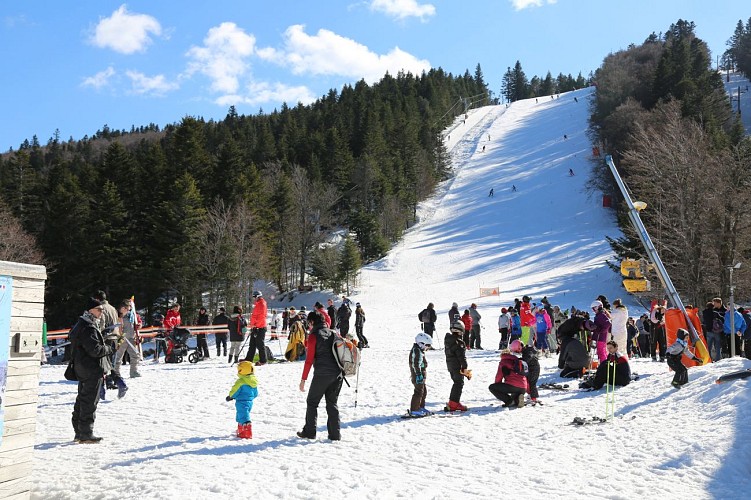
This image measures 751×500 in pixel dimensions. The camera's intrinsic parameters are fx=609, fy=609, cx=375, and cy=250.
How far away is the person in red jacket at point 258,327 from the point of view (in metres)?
15.7

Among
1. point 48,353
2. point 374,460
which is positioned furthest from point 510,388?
point 48,353

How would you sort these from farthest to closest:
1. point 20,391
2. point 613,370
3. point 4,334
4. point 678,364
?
→ 1. point 613,370
2. point 678,364
3. point 20,391
4. point 4,334

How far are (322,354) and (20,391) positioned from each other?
11.8 feet

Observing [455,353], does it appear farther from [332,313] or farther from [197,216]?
[197,216]

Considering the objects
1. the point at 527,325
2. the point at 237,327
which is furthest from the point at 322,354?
the point at 527,325

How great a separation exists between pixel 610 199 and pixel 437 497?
179 ft

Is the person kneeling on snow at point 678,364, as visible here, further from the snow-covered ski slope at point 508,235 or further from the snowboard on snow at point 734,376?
the snow-covered ski slope at point 508,235

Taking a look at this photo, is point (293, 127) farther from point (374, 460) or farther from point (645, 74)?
point (374, 460)

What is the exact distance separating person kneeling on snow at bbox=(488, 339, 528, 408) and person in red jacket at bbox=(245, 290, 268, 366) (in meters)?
7.00

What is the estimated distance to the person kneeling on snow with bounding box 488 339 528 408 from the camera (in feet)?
35.2

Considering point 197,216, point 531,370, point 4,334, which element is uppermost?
point 197,216

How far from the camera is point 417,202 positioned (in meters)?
65.8

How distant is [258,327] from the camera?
52.2ft

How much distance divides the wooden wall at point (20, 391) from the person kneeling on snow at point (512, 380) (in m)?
7.45
